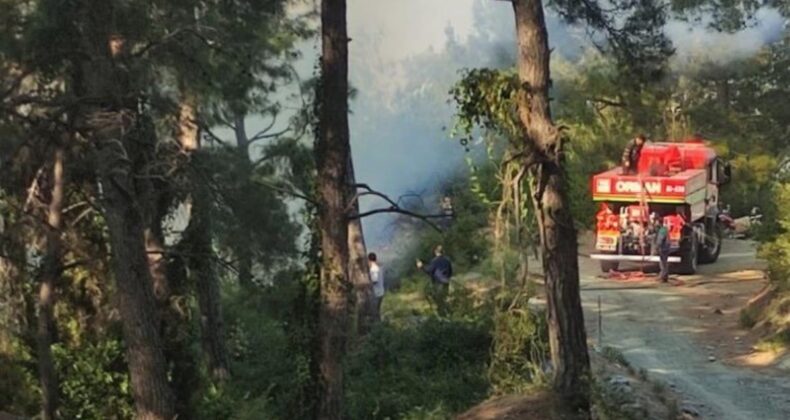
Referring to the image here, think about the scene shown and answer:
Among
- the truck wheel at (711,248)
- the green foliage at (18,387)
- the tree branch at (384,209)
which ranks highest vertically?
the tree branch at (384,209)

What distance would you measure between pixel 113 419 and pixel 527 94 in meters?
9.53

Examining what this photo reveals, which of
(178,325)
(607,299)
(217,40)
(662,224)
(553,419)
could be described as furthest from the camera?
(662,224)

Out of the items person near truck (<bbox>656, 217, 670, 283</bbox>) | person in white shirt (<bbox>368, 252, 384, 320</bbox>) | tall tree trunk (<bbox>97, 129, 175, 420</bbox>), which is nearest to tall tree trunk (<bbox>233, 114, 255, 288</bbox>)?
person in white shirt (<bbox>368, 252, 384, 320</bbox>)

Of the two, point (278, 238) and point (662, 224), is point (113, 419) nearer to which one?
point (278, 238)

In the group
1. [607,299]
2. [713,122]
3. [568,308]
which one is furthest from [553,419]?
[713,122]

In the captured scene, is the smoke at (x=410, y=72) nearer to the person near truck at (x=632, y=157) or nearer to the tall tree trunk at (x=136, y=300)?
the person near truck at (x=632, y=157)

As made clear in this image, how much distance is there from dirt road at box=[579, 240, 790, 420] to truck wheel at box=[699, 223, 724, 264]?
0.20 m

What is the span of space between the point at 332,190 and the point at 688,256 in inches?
558

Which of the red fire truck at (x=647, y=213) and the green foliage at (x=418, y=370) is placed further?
the red fire truck at (x=647, y=213)

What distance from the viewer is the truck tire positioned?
25156 mm

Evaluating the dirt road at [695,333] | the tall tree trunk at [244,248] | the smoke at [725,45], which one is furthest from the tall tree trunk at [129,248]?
the smoke at [725,45]

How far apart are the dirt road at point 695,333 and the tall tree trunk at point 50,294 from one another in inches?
334

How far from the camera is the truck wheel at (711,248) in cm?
2703

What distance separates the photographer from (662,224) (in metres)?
24.6
